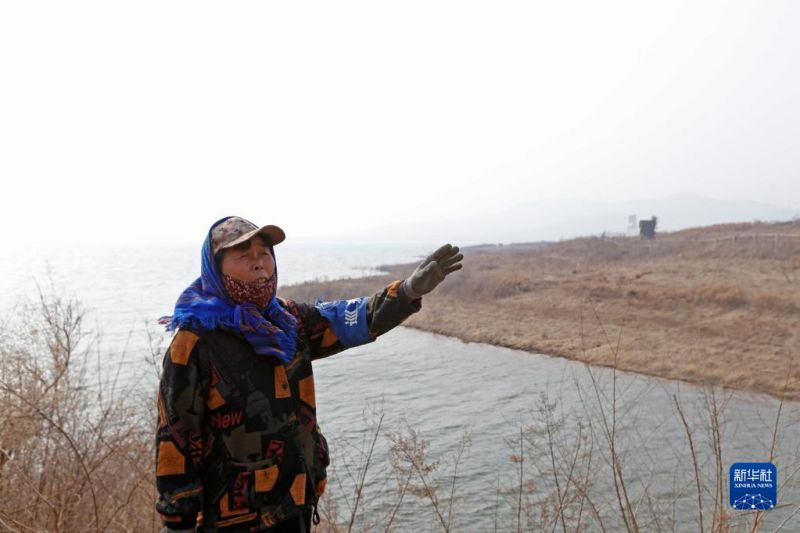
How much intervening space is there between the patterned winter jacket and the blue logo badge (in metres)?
2.46

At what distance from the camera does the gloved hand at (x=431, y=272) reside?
2.28m

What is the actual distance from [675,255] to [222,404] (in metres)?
32.4

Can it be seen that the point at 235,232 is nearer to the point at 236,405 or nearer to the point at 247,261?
the point at 247,261

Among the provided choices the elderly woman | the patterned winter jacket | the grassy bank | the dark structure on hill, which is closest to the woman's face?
the elderly woman

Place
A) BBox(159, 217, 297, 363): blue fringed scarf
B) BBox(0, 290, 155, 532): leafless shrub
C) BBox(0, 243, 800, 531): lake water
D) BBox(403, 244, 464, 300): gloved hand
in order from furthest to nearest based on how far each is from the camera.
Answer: BBox(0, 243, 800, 531): lake water → BBox(0, 290, 155, 532): leafless shrub → BBox(403, 244, 464, 300): gloved hand → BBox(159, 217, 297, 363): blue fringed scarf

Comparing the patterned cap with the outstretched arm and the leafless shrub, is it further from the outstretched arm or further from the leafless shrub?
the leafless shrub

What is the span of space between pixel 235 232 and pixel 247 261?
12 cm

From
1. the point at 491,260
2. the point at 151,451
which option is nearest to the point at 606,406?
the point at 151,451

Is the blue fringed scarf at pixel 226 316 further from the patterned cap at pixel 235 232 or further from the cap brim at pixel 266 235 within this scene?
the cap brim at pixel 266 235

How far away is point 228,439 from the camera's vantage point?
6.40 ft

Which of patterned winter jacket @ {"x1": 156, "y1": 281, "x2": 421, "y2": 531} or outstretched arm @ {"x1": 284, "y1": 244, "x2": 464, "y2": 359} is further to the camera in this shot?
outstretched arm @ {"x1": 284, "y1": 244, "x2": 464, "y2": 359}

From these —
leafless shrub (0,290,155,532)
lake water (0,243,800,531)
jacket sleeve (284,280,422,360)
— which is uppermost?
jacket sleeve (284,280,422,360)

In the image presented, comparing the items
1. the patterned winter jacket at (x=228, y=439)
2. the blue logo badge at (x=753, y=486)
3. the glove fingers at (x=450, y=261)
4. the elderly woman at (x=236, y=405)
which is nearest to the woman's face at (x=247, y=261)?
the elderly woman at (x=236, y=405)

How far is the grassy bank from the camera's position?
14.1 metres
